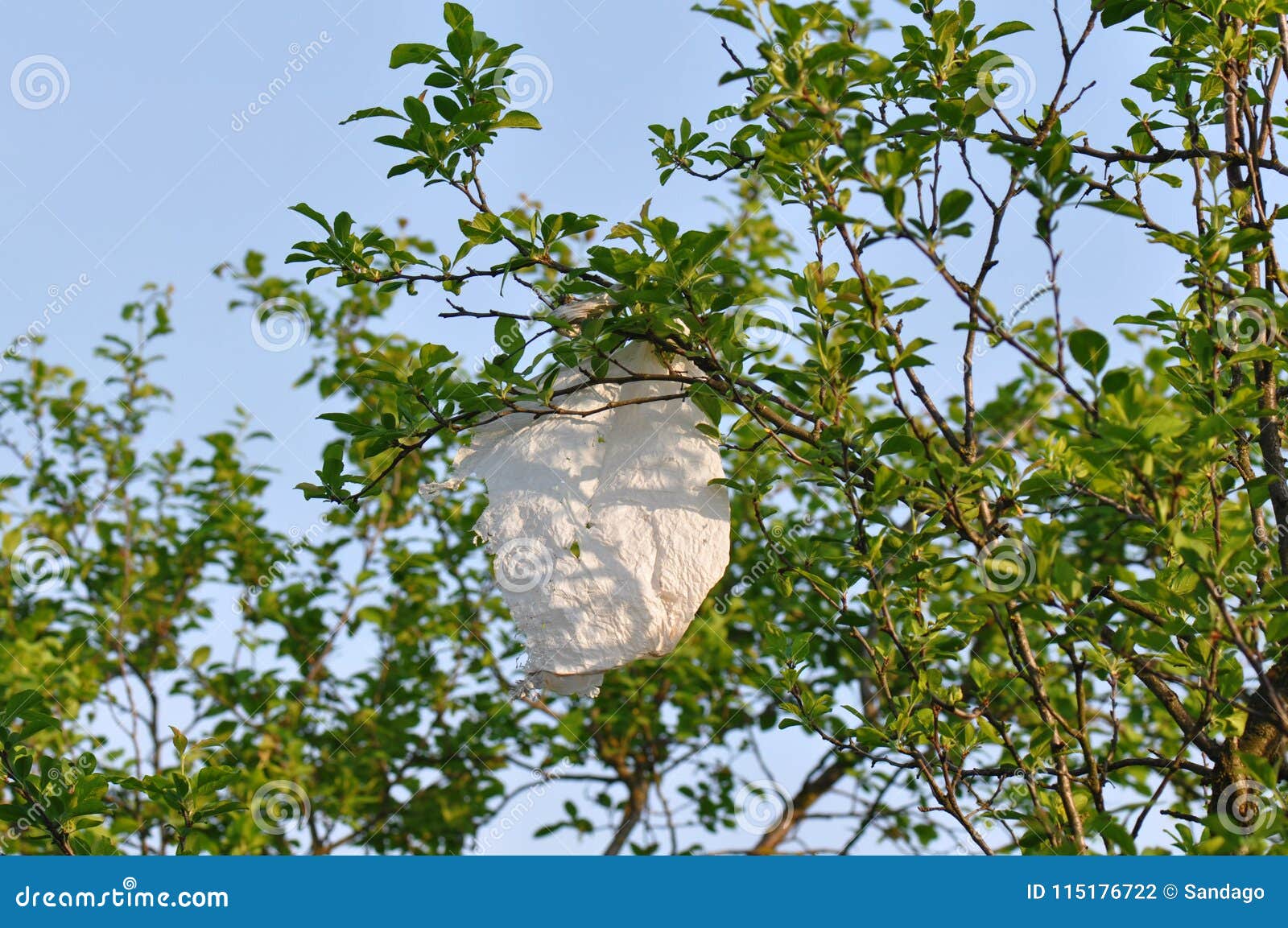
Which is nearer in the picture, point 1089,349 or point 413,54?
point 1089,349

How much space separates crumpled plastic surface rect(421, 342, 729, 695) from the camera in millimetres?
1913

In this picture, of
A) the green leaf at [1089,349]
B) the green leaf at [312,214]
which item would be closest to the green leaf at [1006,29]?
the green leaf at [1089,349]

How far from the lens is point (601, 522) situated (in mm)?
1957

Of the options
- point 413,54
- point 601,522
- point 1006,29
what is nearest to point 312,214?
point 413,54

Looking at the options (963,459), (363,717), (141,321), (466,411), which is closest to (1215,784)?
(963,459)

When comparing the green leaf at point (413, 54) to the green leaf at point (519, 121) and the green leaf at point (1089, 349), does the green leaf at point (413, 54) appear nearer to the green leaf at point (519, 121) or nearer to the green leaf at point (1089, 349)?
the green leaf at point (519, 121)

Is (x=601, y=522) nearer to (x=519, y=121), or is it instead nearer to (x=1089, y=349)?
(x=519, y=121)

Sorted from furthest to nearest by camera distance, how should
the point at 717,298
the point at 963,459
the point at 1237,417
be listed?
the point at 963,459, the point at 717,298, the point at 1237,417

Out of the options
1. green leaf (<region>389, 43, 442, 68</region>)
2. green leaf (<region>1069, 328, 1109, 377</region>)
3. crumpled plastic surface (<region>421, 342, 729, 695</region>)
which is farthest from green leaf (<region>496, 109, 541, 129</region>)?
green leaf (<region>1069, 328, 1109, 377</region>)

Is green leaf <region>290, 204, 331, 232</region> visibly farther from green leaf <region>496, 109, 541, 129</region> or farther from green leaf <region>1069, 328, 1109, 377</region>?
green leaf <region>1069, 328, 1109, 377</region>

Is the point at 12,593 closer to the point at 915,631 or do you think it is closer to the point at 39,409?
the point at 39,409

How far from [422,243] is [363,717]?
1.90 meters

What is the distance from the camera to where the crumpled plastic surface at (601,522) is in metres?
1.91

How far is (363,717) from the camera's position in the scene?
458cm
